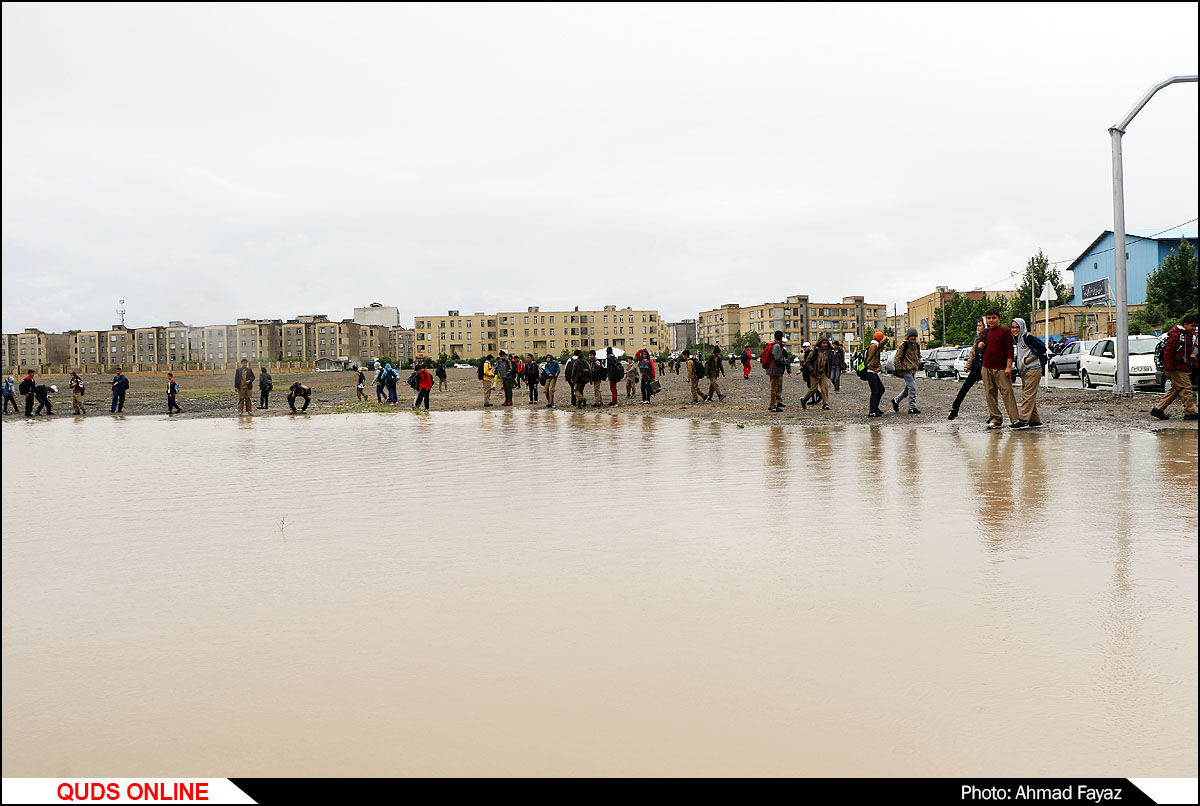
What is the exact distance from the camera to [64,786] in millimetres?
3119

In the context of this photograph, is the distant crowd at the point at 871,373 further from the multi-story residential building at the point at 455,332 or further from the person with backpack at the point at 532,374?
the multi-story residential building at the point at 455,332

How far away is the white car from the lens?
23719 mm

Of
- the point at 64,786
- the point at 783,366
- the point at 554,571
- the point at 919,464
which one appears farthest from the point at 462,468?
the point at 783,366

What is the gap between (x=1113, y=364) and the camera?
25328mm

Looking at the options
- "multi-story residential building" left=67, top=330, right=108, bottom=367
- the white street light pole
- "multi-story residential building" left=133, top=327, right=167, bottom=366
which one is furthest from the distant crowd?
"multi-story residential building" left=133, top=327, right=167, bottom=366

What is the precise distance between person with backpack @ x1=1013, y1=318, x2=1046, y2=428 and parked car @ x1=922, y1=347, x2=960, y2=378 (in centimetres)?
3000

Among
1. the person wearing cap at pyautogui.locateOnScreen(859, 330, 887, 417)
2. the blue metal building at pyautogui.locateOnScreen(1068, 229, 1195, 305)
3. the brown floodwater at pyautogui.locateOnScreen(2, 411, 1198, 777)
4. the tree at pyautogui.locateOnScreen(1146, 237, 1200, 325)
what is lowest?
the brown floodwater at pyautogui.locateOnScreen(2, 411, 1198, 777)

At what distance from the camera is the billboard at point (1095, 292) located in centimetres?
7036

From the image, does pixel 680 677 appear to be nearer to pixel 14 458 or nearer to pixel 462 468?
pixel 462 468

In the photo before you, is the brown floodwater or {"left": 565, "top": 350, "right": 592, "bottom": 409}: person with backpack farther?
{"left": 565, "top": 350, "right": 592, "bottom": 409}: person with backpack

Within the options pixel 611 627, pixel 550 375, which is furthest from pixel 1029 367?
pixel 550 375

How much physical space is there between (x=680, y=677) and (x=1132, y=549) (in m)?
3.72

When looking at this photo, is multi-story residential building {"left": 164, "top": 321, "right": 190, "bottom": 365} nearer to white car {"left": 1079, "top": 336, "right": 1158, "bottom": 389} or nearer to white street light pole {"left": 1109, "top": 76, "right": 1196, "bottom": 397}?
white car {"left": 1079, "top": 336, "right": 1158, "bottom": 389}

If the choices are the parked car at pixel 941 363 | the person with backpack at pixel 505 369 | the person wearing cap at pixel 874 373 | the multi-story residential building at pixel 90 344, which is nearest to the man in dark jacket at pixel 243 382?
the person with backpack at pixel 505 369
